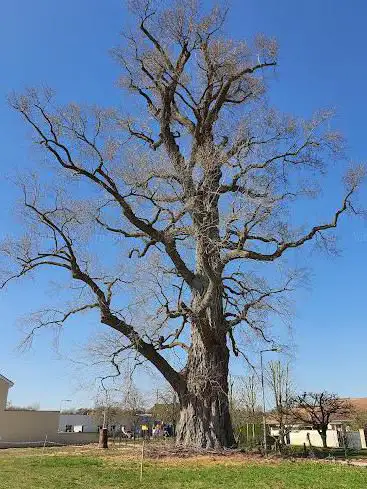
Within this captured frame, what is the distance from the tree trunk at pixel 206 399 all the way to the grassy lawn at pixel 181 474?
68.8 inches

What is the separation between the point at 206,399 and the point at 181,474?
5.08m

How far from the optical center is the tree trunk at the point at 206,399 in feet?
52.2

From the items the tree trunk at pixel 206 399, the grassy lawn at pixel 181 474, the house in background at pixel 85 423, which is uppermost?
the house in background at pixel 85 423

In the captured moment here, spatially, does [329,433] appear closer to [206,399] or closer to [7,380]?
[7,380]

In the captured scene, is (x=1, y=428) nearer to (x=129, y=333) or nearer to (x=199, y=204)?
(x=129, y=333)

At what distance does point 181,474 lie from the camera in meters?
11.4

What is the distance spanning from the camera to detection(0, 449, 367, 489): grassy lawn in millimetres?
10093

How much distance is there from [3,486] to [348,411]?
30.9 meters

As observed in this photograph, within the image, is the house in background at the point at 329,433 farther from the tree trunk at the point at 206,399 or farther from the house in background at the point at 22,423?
the tree trunk at the point at 206,399

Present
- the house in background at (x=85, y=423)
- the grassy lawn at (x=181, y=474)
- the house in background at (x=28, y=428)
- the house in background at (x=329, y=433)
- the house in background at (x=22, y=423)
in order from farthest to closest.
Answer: the house in background at (x=85, y=423)
the house in background at (x=329, y=433)
the house in background at (x=22, y=423)
the house in background at (x=28, y=428)
the grassy lawn at (x=181, y=474)

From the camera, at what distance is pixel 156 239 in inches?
675

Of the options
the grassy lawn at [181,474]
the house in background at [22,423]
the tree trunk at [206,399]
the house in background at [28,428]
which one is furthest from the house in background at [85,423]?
the grassy lawn at [181,474]

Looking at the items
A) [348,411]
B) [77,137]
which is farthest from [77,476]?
[348,411]

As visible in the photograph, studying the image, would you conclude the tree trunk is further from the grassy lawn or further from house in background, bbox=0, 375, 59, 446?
house in background, bbox=0, 375, 59, 446
